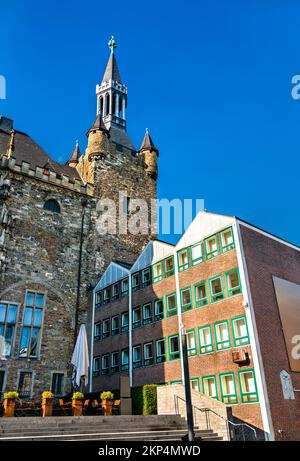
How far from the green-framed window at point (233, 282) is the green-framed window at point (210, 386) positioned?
13.7 ft

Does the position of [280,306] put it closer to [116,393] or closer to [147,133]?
[116,393]

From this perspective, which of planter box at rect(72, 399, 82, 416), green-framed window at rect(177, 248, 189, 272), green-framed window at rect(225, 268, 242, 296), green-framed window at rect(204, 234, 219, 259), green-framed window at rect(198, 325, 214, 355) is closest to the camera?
planter box at rect(72, 399, 82, 416)

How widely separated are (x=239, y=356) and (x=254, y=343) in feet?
2.95

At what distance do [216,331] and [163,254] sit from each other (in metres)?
6.64

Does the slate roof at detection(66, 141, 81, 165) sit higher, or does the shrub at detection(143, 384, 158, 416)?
the slate roof at detection(66, 141, 81, 165)

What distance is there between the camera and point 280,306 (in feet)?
68.6

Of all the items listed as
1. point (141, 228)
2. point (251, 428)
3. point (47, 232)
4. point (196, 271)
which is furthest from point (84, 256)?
point (251, 428)

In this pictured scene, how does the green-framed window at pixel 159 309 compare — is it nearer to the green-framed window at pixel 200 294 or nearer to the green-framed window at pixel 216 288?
the green-framed window at pixel 200 294

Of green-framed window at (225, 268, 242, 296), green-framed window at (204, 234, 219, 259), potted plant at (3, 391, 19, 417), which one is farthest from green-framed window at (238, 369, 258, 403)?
potted plant at (3, 391, 19, 417)

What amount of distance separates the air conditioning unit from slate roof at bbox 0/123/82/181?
20096 millimetres

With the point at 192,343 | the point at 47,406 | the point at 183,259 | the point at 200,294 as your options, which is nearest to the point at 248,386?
the point at 192,343

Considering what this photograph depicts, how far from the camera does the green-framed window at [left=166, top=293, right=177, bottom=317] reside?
23.2m

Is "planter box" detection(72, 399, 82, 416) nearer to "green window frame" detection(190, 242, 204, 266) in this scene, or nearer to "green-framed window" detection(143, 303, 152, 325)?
"green-framed window" detection(143, 303, 152, 325)

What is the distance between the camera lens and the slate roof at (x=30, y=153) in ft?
106
